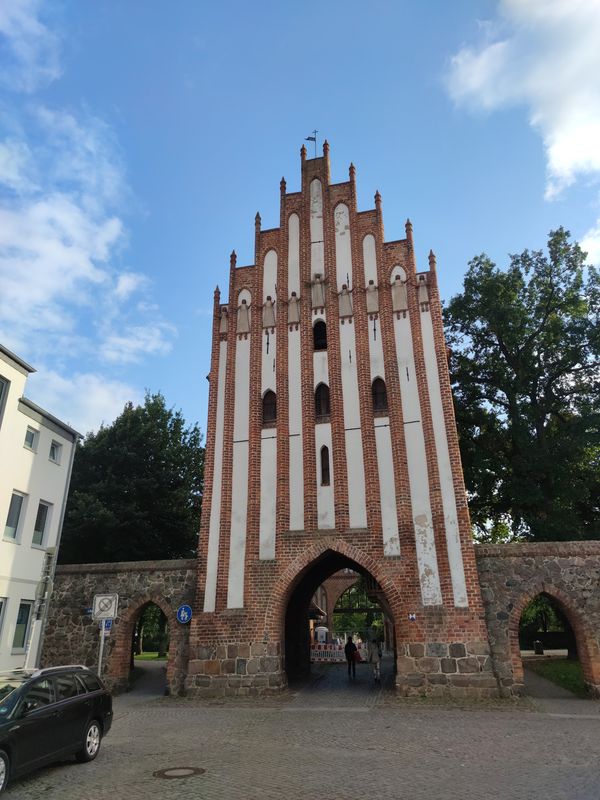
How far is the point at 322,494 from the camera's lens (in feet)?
59.1

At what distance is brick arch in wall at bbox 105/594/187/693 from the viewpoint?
690 inches

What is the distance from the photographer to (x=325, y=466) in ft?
60.7

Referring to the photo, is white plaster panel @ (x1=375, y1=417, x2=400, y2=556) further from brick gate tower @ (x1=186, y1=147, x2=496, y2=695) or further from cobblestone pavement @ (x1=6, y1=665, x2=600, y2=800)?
cobblestone pavement @ (x1=6, y1=665, x2=600, y2=800)

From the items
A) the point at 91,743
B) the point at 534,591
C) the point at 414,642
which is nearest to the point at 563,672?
the point at 534,591

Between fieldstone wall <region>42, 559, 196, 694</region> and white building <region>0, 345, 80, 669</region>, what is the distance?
0.75 meters

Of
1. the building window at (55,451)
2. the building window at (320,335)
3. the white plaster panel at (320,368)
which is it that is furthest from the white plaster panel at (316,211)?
the building window at (55,451)

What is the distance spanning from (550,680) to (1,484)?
20.1 meters

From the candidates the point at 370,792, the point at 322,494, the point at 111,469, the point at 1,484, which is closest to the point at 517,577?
the point at 322,494

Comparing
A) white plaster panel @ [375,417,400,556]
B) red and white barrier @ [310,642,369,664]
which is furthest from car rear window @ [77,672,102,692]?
red and white barrier @ [310,642,369,664]

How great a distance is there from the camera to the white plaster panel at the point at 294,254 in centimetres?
2122

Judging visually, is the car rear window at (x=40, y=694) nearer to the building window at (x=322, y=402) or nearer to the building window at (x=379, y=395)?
the building window at (x=322, y=402)

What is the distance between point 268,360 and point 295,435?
3.13 meters

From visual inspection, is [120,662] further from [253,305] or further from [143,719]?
[253,305]

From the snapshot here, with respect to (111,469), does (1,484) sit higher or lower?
lower
